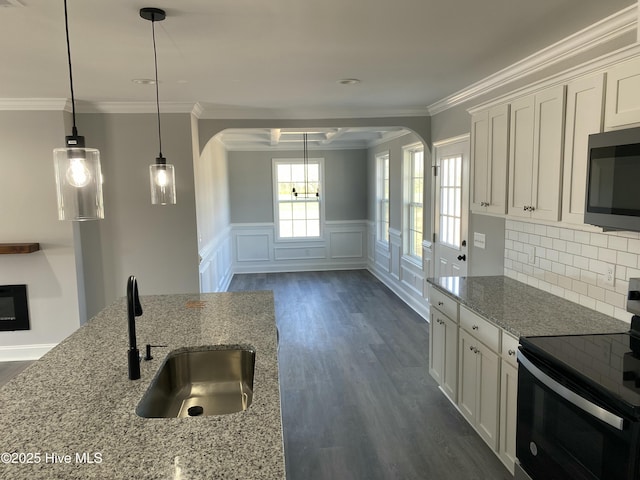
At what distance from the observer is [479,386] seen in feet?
8.80

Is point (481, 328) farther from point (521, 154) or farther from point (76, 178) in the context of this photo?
point (76, 178)

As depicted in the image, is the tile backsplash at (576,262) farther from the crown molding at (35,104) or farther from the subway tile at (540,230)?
the crown molding at (35,104)

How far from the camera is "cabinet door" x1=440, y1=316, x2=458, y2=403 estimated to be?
3.02m

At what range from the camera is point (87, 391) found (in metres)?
1.58

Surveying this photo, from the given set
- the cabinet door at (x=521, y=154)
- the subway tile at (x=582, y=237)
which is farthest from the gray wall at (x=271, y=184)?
the subway tile at (x=582, y=237)

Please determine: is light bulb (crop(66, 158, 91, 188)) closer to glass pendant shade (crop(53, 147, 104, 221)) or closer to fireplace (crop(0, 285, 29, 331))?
glass pendant shade (crop(53, 147, 104, 221))

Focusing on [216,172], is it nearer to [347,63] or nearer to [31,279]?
[31,279]

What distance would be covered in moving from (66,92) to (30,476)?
3.52 meters

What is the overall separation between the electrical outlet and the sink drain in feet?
7.32

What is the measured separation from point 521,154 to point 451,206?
174 cm

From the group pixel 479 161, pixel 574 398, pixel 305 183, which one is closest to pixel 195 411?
pixel 574 398

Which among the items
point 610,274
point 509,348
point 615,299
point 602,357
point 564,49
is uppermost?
point 564,49

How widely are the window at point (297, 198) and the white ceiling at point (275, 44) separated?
4.50 meters

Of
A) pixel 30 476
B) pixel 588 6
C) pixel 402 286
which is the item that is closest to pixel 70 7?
pixel 30 476
